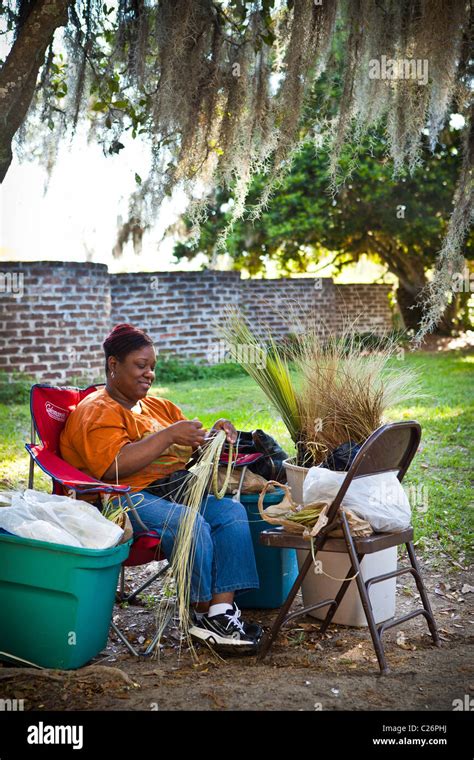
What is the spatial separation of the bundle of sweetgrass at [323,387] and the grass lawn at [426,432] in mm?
463

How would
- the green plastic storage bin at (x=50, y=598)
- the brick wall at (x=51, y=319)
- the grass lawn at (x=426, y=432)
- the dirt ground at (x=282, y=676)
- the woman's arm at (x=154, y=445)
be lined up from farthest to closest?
the brick wall at (x=51, y=319), the grass lawn at (x=426, y=432), the woman's arm at (x=154, y=445), the green plastic storage bin at (x=50, y=598), the dirt ground at (x=282, y=676)

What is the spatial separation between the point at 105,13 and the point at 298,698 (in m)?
3.70

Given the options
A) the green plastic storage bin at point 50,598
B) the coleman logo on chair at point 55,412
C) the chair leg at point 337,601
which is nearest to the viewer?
the green plastic storage bin at point 50,598

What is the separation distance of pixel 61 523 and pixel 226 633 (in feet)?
2.44

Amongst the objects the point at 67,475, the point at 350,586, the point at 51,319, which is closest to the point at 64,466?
the point at 67,475

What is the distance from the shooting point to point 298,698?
2635mm

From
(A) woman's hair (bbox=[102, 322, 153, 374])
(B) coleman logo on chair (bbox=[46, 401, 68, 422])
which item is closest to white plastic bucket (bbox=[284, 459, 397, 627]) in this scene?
(A) woman's hair (bbox=[102, 322, 153, 374])

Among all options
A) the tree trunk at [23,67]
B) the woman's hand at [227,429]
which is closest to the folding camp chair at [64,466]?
the woman's hand at [227,429]

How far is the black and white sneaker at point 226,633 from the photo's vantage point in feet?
9.92

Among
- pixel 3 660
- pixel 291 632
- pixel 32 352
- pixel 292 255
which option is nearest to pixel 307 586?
pixel 291 632

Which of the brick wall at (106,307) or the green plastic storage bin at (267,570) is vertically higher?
the brick wall at (106,307)

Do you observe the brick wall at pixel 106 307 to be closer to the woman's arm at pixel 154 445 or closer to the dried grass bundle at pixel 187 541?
the dried grass bundle at pixel 187 541

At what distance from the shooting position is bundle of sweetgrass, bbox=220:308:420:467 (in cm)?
352

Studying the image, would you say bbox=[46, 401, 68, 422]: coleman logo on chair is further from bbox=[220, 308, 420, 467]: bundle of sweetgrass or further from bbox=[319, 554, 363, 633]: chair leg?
bbox=[319, 554, 363, 633]: chair leg
